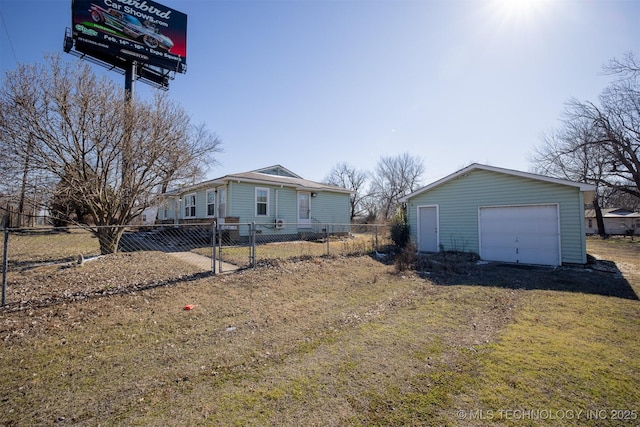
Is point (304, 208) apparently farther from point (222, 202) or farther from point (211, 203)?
point (211, 203)

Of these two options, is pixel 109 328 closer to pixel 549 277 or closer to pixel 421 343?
pixel 421 343

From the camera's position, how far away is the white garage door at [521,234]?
402 inches

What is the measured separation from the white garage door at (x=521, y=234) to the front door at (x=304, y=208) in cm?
918

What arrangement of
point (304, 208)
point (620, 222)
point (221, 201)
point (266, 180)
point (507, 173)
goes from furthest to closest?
point (620, 222) < point (304, 208) < point (221, 201) < point (266, 180) < point (507, 173)

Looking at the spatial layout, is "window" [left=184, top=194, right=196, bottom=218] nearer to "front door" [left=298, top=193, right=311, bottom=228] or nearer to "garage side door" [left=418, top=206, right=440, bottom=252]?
"front door" [left=298, top=193, right=311, bottom=228]

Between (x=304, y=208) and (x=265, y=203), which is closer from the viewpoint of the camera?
(x=265, y=203)

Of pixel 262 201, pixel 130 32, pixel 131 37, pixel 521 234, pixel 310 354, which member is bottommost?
pixel 310 354

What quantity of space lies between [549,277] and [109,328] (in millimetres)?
10734

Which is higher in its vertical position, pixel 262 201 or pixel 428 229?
pixel 262 201

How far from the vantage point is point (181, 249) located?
40.5ft

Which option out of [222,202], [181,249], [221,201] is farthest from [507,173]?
[181,249]

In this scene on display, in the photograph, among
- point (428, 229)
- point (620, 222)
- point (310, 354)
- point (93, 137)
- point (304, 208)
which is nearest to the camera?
point (310, 354)

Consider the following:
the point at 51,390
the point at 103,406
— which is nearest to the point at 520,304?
the point at 103,406

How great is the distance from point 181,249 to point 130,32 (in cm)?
1523
